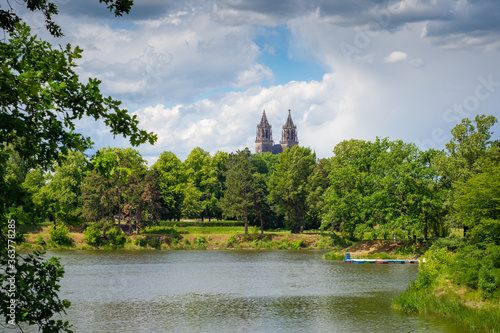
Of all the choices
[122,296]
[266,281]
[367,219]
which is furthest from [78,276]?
[367,219]

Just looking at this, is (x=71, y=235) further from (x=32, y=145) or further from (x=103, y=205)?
(x=32, y=145)

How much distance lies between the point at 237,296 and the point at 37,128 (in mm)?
28788

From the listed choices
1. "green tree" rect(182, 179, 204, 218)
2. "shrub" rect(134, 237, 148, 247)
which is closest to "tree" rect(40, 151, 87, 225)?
"shrub" rect(134, 237, 148, 247)

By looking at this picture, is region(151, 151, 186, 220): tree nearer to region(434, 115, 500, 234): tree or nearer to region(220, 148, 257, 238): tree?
region(220, 148, 257, 238): tree

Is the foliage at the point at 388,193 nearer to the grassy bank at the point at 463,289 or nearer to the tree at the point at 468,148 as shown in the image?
the tree at the point at 468,148

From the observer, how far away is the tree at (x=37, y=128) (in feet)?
28.7

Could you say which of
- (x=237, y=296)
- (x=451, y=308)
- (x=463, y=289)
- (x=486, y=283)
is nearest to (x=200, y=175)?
(x=237, y=296)

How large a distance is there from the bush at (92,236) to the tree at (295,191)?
3273cm

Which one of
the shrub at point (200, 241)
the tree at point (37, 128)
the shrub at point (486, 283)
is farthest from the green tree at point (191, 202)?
the tree at point (37, 128)

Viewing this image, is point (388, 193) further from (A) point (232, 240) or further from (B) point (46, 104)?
(B) point (46, 104)

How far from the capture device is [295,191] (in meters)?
91.9

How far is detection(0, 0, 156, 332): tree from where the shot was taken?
28.7ft

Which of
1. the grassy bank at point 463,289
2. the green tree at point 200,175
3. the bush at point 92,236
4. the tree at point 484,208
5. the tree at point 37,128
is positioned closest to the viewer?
the tree at point 37,128

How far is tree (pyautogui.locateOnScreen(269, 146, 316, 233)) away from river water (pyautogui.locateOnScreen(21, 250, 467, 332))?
32077 millimetres
